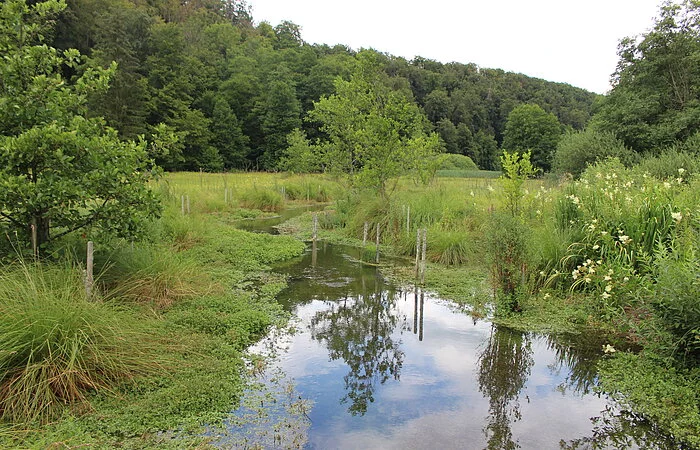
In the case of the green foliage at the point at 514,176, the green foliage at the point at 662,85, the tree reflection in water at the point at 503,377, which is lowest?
the tree reflection in water at the point at 503,377

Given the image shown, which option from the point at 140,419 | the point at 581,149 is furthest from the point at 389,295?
the point at 581,149

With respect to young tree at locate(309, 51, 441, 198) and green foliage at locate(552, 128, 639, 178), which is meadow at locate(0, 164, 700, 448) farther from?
green foliage at locate(552, 128, 639, 178)

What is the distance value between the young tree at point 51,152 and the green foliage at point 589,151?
2231 centimetres

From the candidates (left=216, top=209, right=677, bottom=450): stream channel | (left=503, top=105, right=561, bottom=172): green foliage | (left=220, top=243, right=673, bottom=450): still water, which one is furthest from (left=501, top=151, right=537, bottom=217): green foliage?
Result: (left=503, top=105, right=561, bottom=172): green foliage

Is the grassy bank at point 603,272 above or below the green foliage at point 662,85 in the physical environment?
below

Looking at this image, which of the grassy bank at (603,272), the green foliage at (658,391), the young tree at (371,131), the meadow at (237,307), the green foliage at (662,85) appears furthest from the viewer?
the green foliage at (662,85)

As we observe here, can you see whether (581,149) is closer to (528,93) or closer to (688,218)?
(688,218)

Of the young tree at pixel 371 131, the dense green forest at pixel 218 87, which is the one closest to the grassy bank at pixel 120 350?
the young tree at pixel 371 131

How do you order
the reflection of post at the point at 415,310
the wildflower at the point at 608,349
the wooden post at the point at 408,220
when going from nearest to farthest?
the wildflower at the point at 608,349 → the reflection of post at the point at 415,310 → the wooden post at the point at 408,220

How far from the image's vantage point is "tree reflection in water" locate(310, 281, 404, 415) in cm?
536

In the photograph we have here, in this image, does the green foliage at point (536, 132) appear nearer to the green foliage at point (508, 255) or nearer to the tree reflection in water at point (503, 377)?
the green foliage at point (508, 255)

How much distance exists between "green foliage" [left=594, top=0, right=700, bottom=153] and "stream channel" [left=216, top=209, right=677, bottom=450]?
20.8 metres

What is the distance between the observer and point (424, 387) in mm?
5293

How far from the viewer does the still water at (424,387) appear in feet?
13.9
